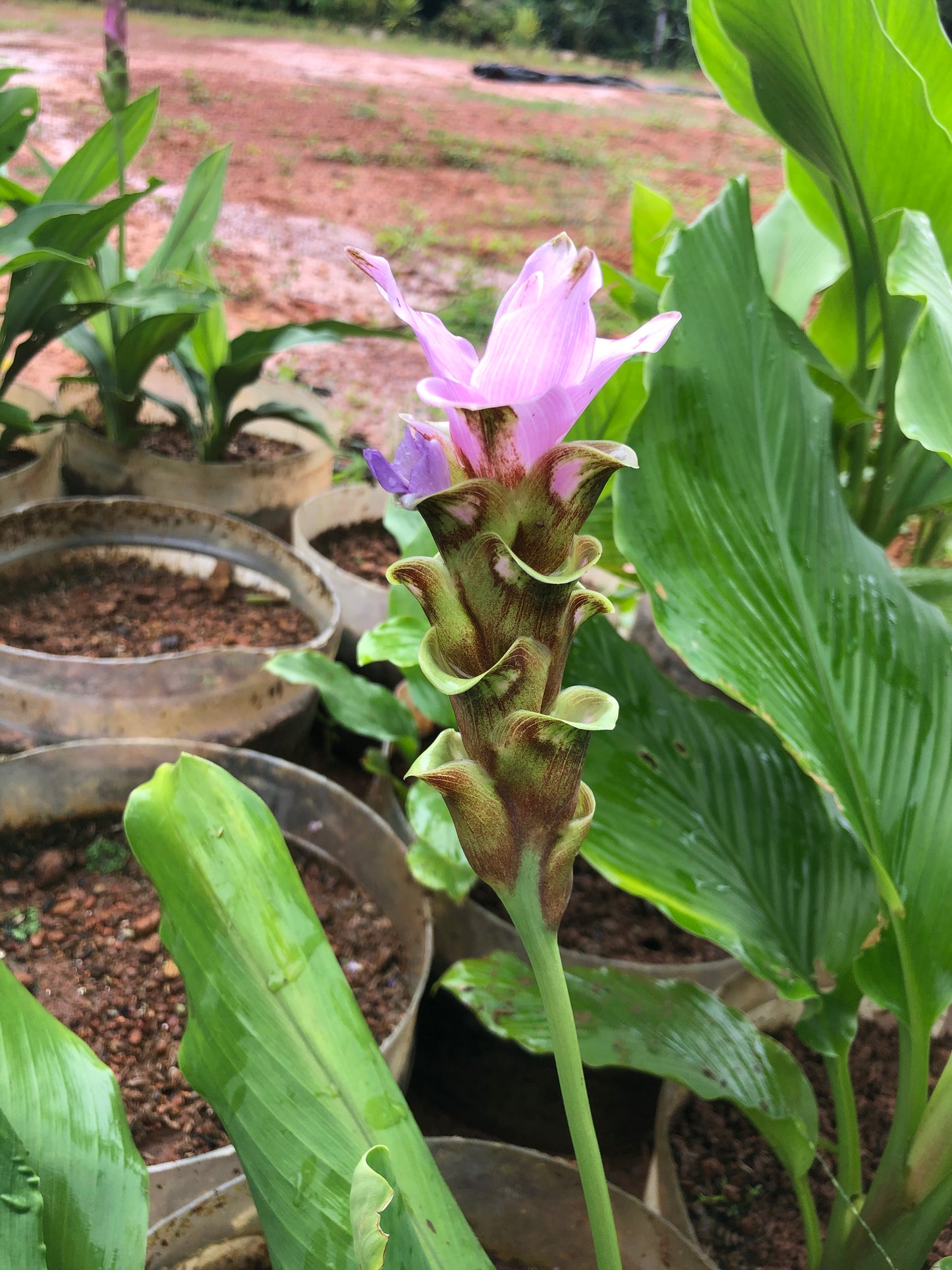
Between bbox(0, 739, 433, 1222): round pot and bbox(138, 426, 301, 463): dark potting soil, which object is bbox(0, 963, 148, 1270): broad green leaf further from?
bbox(138, 426, 301, 463): dark potting soil

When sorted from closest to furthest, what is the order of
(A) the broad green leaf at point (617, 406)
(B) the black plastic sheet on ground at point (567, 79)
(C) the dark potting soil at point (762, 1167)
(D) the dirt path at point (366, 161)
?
(C) the dark potting soil at point (762, 1167)
(A) the broad green leaf at point (617, 406)
(D) the dirt path at point (366, 161)
(B) the black plastic sheet on ground at point (567, 79)

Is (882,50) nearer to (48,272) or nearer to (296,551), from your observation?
(296,551)

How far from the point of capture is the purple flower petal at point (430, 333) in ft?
0.83

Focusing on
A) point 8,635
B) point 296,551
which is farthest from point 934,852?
point 8,635

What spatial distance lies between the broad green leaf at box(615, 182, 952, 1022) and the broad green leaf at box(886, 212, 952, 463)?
6.5 inches

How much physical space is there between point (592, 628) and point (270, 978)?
0.36 meters

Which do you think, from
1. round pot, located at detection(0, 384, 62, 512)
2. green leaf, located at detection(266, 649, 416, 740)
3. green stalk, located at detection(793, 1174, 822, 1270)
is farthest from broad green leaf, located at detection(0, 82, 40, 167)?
green stalk, located at detection(793, 1174, 822, 1270)

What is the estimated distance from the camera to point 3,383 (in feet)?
3.77

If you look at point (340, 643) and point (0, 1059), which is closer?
point (0, 1059)

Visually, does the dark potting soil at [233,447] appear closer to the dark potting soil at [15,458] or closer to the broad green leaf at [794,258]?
the dark potting soil at [15,458]

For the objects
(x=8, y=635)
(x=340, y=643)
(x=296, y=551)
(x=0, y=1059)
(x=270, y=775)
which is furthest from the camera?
(x=340, y=643)

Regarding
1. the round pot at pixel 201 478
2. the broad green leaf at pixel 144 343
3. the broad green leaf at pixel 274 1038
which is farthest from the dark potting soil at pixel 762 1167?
the broad green leaf at pixel 144 343

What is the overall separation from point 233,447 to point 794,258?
94 cm

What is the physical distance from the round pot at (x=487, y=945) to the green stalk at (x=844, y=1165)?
0.15 metres
